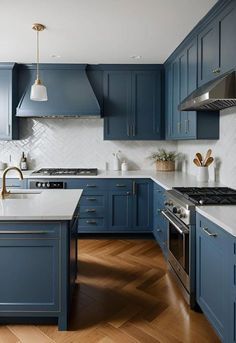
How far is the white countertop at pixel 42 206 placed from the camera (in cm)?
204

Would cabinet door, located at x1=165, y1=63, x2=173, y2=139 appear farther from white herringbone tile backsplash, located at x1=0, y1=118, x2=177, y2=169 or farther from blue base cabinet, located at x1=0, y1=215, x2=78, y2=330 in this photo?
blue base cabinet, located at x1=0, y1=215, x2=78, y2=330

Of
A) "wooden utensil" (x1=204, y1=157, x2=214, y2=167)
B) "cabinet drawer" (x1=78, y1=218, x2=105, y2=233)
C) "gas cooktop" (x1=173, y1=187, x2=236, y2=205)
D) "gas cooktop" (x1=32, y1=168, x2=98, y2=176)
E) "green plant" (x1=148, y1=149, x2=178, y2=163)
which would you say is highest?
"green plant" (x1=148, y1=149, x2=178, y2=163)

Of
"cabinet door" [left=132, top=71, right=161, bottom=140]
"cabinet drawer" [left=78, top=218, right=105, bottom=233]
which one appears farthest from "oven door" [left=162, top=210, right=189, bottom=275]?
"cabinet door" [left=132, top=71, right=161, bottom=140]

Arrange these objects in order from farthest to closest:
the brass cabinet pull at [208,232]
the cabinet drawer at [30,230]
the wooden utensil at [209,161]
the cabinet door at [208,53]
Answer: the wooden utensil at [209,161] → the cabinet door at [208,53] → the cabinet drawer at [30,230] → the brass cabinet pull at [208,232]

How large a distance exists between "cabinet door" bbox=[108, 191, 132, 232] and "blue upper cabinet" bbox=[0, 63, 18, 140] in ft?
5.70

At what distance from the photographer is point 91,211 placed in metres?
4.28

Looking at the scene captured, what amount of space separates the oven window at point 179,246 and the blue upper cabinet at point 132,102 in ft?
6.54

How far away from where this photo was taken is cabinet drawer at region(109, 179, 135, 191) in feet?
14.0

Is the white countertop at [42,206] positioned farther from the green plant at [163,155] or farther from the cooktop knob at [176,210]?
the green plant at [163,155]

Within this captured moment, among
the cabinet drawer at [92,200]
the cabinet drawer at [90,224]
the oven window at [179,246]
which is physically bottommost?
the cabinet drawer at [90,224]

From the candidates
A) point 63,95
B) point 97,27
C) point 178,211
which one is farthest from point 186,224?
point 63,95

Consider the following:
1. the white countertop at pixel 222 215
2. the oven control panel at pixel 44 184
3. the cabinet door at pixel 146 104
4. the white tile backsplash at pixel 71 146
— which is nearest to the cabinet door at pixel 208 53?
the white countertop at pixel 222 215

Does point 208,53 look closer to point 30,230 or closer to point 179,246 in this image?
point 179,246

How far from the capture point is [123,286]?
291 centimetres
